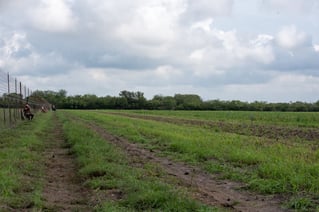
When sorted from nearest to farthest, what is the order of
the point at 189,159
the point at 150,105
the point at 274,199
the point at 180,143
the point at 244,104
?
the point at 274,199, the point at 189,159, the point at 180,143, the point at 244,104, the point at 150,105

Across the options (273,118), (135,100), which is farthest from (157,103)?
(273,118)

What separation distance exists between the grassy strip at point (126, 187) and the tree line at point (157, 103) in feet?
323

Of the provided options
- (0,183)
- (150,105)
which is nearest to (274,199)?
(0,183)

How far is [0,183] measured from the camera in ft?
26.5

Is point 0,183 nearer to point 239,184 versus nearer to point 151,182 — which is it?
point 151,182

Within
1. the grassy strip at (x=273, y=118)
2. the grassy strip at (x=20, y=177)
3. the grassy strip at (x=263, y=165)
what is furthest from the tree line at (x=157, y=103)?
the grassy strip at (x=20, y=177)

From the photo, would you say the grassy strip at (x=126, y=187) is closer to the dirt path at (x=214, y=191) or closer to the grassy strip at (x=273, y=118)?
the dirt path at (x=214, y=191)

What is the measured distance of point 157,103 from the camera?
124 meters

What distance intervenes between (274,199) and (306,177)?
1.42m

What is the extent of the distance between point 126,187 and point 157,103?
116m

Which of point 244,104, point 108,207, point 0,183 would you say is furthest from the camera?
point 244,104

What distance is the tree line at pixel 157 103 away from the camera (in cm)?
10988

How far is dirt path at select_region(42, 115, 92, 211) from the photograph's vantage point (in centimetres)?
708

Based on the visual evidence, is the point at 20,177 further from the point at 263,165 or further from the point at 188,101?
the point at 188,101
